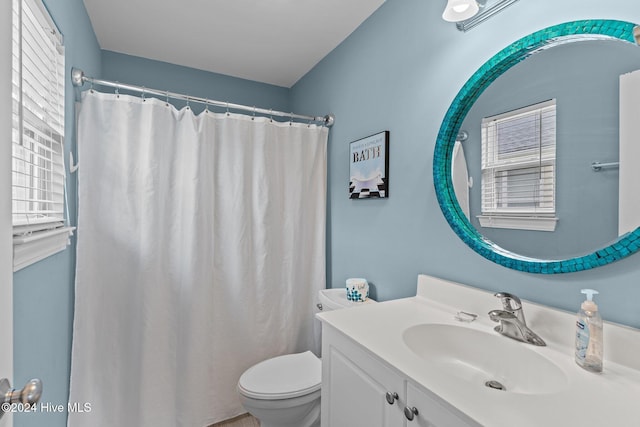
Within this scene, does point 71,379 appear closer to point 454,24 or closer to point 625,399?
point 625,399

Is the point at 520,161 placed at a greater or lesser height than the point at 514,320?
greater

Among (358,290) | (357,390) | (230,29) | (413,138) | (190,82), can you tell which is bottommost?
(357,390)

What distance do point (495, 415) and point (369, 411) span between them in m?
0.41

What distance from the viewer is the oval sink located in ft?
2.82

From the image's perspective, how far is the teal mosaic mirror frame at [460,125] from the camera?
2.72ft

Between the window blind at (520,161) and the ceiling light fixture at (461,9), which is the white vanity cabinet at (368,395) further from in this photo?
the ceiling light fixture at (461,9)

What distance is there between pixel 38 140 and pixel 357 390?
4.79ft

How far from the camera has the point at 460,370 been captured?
103 centimetres

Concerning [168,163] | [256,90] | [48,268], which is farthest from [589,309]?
[256,90]

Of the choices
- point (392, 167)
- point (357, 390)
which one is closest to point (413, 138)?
point (392, 167)

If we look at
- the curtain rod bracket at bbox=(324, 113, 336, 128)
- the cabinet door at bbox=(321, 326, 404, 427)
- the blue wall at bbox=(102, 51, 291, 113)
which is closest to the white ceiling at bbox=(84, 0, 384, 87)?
the blue wall at bbox=(102, 51, 291, 113)

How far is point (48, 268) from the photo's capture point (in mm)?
1172

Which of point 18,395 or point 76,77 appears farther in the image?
point 76,77

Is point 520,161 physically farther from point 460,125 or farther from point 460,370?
point 460,370
